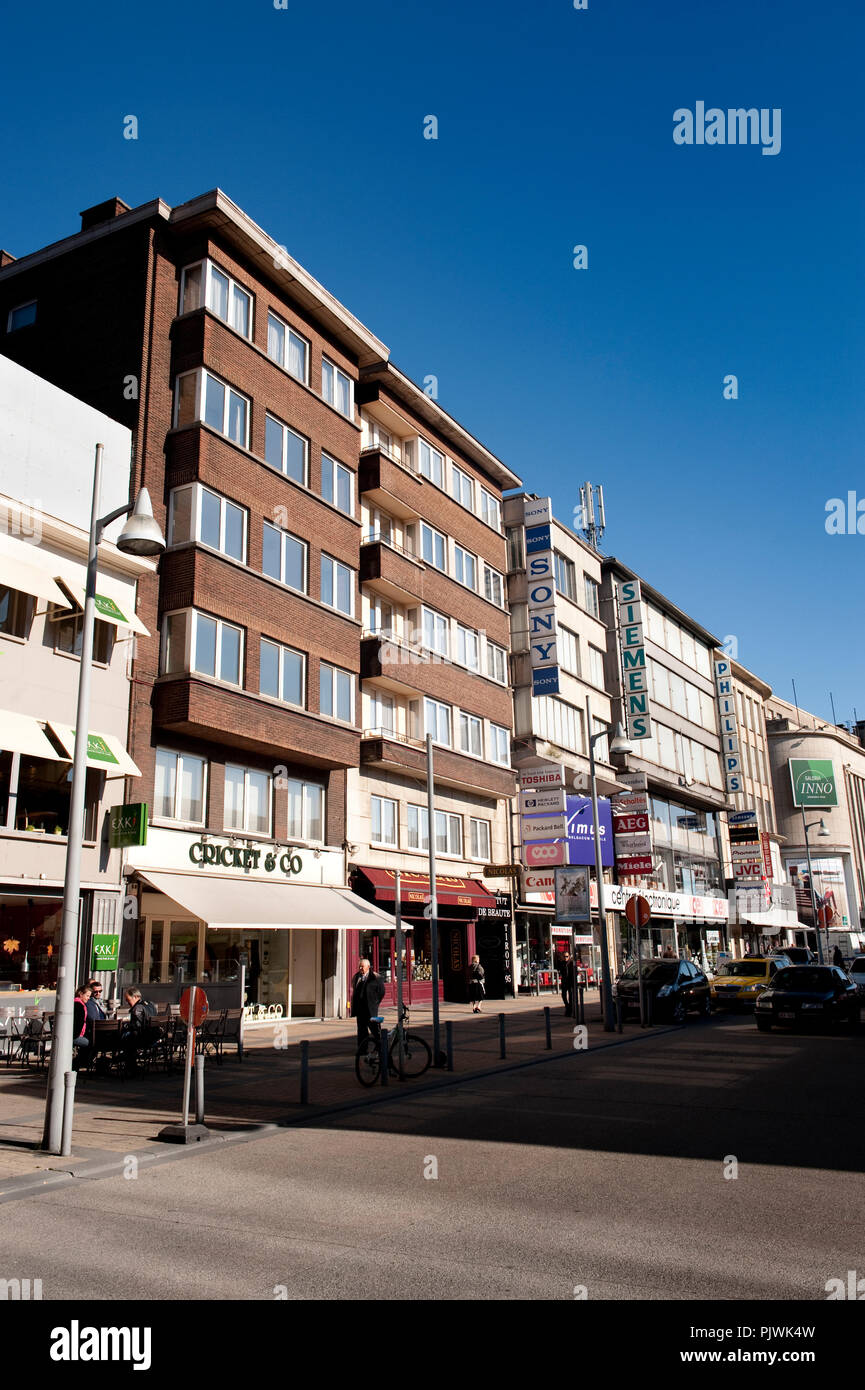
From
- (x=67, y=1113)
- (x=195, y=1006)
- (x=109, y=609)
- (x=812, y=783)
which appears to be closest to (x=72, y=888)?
(x=195, y=1006)

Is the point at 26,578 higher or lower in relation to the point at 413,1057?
higher

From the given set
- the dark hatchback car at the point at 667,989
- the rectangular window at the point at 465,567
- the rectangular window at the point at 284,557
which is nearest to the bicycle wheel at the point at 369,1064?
the dark hatchback car at the point at 667,989

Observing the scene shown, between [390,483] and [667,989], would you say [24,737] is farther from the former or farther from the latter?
[390,483]

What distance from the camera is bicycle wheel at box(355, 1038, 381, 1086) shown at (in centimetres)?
1573

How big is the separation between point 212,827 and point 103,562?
21.4 ft

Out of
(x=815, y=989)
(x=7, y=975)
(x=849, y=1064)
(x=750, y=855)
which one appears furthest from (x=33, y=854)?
(x=750, y=855)

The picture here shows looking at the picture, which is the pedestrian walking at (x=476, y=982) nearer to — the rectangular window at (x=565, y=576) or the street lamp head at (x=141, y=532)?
the rectangular window at (x=565, y=576)

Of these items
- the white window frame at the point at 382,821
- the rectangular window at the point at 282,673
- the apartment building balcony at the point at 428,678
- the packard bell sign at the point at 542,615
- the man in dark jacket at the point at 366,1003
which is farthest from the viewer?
the packard bell sign at the point at 542,615

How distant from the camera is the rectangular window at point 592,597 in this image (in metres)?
52.4

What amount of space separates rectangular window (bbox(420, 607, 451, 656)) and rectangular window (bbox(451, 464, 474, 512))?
5515 mm

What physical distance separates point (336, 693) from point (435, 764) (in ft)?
19.5

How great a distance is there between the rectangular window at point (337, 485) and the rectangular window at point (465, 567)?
A: 7.07 meters

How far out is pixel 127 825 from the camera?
69.6 ft

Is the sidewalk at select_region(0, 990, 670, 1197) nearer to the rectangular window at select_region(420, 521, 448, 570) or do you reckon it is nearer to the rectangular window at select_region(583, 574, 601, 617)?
the rectangular window at select_region(420, 521, 448, 570)
